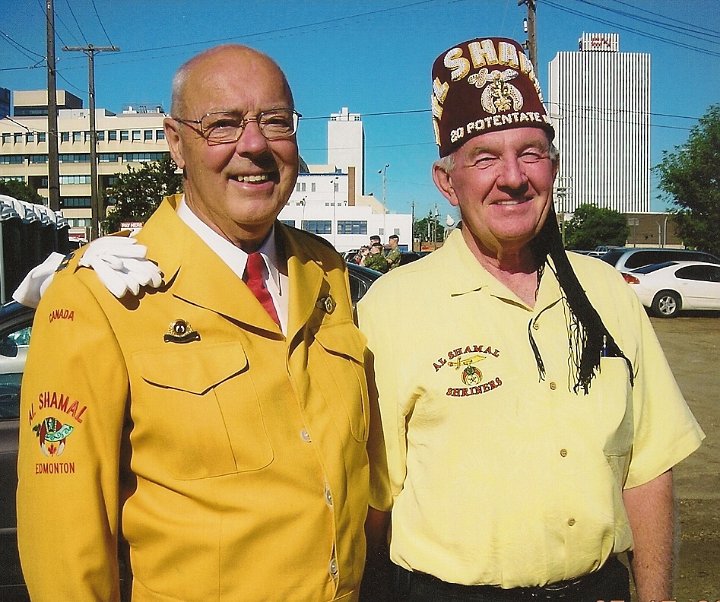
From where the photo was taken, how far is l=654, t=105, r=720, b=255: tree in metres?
29.0

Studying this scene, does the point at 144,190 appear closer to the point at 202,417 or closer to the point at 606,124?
the point at 202,417

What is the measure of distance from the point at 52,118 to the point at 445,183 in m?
19.6

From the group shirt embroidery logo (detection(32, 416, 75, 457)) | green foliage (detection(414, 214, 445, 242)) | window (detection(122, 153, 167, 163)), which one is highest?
window (detection(122, 153, 167, 163))

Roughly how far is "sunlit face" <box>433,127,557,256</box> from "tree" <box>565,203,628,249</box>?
8204 centimetres

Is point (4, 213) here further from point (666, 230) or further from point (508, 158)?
point (666, 230)

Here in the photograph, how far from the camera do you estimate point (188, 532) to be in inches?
64.8

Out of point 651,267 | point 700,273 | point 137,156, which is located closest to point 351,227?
point 137,156


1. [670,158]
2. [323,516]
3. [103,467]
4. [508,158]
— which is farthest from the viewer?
[670,158]

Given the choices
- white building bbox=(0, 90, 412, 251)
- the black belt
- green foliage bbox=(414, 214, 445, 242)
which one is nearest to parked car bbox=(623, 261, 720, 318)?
the black belt

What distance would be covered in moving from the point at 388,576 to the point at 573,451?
0.67 metres

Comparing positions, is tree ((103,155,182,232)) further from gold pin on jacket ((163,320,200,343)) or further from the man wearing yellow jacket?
gold pin on jacket ((163,320,200,343))

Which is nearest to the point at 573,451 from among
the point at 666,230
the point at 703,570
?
the point at 703,570

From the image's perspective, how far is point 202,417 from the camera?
1.69 meters

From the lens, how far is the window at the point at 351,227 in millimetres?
78750
